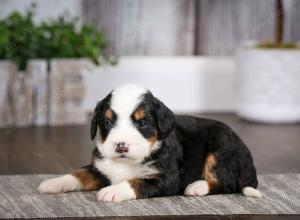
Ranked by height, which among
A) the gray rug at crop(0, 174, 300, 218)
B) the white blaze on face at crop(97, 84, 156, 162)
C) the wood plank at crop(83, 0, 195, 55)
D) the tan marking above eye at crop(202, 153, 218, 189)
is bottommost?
the gray rug at crop(0, 174, 300, 218)

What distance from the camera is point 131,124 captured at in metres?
2.16

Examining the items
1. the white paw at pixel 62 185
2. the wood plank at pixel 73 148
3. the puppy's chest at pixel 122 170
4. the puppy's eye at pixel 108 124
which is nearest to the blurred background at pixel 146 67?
the wood plank at pixel 73 148

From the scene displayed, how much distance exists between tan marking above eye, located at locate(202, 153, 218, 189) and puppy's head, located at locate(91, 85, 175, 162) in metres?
0.20

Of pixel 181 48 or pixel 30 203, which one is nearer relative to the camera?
pixel 30 203

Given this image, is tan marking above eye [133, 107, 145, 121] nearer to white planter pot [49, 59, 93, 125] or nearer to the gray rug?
the gray rug

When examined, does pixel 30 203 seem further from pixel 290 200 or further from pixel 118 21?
pixel 118 21

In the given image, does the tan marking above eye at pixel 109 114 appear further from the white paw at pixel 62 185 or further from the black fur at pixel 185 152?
A: the white paw at pixel 62 185

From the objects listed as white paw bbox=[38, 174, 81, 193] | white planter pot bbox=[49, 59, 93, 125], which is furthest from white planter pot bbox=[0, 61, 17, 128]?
white paw bbox=[38, 174, 81, 193]

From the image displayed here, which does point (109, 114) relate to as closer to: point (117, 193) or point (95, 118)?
point (95, 118)

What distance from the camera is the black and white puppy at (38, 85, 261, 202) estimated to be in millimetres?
2168

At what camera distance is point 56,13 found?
4629mm

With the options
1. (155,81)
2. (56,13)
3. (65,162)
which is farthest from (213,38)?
(65,162)

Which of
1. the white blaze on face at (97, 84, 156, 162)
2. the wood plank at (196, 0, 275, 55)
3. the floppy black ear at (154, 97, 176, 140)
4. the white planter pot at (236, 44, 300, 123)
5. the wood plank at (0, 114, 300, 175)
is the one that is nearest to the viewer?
the white blaze on face at (97, 84, 156, 162)

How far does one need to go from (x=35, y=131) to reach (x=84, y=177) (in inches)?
63.4
